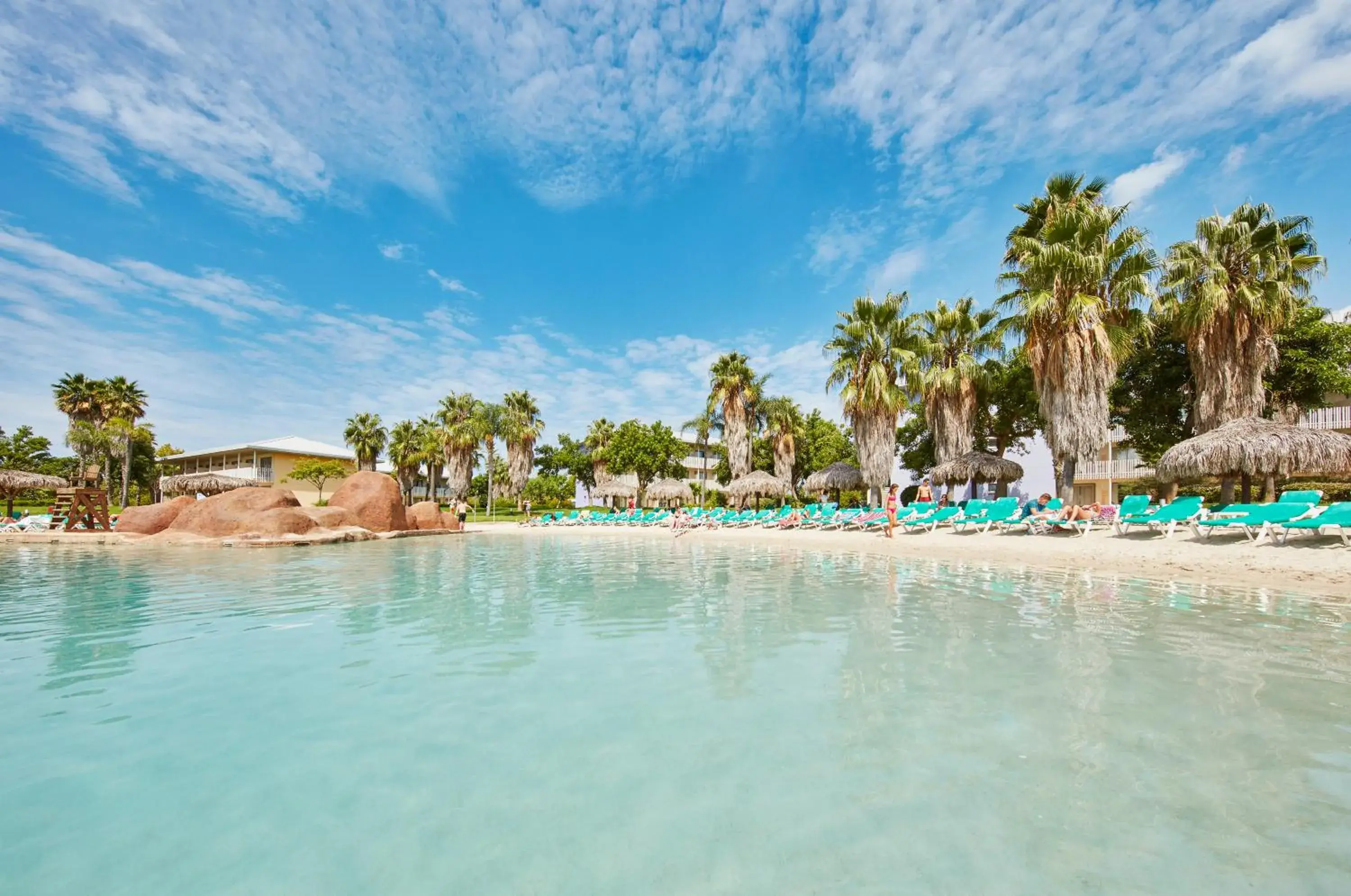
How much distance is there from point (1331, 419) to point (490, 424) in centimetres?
4585

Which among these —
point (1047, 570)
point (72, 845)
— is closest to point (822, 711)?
point (72, 845)

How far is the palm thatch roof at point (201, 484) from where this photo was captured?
37.5 meters

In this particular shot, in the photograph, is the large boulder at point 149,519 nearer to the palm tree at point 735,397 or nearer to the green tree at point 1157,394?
the palm tree at point 735,397

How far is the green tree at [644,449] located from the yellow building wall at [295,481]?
2321cm

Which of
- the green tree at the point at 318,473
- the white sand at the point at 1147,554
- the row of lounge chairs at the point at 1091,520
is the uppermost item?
the green tree at the point at 318,473

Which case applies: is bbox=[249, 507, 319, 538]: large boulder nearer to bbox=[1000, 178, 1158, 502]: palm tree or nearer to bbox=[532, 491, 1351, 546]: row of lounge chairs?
bbox=[532, 491, 1351, 546]: row of lounge chairs

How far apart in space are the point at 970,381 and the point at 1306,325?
10.7 metres

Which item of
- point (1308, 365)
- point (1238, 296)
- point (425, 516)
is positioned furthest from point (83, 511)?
point (1308, 365)

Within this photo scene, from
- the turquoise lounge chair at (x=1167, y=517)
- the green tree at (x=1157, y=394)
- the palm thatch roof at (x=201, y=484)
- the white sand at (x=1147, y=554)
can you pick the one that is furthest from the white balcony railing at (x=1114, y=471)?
the palm thatch roof at (x=201, y=484)

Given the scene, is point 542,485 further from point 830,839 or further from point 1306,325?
point 830,839

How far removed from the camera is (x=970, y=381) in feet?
79.9

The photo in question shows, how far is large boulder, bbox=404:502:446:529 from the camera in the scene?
96.9 feet

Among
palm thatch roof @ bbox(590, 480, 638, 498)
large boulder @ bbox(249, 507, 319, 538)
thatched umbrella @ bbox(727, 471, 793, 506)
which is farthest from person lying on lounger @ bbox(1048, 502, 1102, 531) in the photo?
palm thatch roof @ bbox(590, 480, 638, 498)

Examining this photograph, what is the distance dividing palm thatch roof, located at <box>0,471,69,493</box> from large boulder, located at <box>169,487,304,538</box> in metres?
17.4
